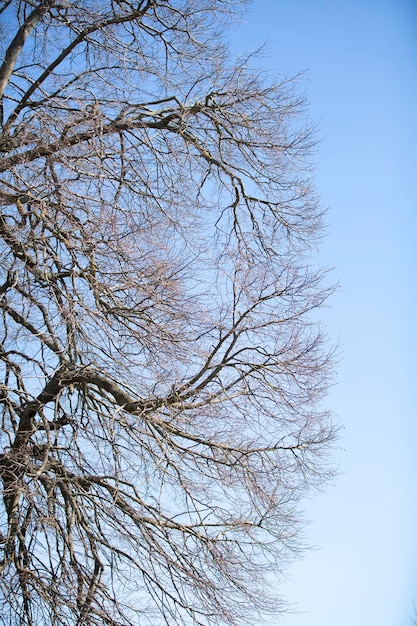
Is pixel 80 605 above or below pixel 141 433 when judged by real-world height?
below

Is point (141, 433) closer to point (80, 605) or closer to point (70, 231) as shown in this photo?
point (80, 605)

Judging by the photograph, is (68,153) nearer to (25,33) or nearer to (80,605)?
(25,33)

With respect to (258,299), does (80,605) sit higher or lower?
lower

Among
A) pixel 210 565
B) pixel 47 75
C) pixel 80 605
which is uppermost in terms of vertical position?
pixel 47 75

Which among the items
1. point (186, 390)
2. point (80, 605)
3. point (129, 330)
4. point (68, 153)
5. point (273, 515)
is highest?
point (68, 153)

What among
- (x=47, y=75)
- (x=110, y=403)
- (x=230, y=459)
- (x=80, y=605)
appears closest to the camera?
(x=80, y=605)

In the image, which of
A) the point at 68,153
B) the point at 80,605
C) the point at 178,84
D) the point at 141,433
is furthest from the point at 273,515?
the point at 178,84

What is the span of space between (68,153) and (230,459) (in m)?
3.14

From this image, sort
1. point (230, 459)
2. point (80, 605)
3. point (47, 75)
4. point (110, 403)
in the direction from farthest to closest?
point (47, 75)
point (110, 403)
point (230, 459)
point (80, 605)

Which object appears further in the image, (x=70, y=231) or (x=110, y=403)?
(x=110, y=403)

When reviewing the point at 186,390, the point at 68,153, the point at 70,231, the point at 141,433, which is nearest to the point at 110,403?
the point at 141,433

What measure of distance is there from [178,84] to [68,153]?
207 cm

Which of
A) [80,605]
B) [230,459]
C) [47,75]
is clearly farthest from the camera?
[47,75]

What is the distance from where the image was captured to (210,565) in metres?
6.61
